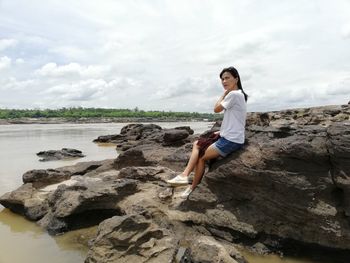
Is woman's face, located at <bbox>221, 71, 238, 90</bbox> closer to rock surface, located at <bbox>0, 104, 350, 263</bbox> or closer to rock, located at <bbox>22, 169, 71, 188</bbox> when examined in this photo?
rock surface, located at <bbox>0, 104, 350, 263</bbox>

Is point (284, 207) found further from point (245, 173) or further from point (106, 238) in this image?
point (106, 238)

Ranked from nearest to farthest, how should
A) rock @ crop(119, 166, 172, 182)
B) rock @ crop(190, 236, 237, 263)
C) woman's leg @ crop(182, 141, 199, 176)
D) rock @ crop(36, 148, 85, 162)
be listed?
rock @ crop(190, 236, 237, 263)
woman's leg @ crop(182, 141, 199, 176)
rock @ crop(119, 166, 172, 182)
rock @ crop(36, 148, 85, 162)

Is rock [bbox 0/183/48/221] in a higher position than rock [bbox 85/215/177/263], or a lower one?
lower

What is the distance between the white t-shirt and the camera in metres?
7.16

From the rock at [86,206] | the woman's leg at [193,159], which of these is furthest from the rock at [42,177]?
the woman's leg at [193,159]

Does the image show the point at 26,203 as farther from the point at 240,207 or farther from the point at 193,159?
the point at 240,207

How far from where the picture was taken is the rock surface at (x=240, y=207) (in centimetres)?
614

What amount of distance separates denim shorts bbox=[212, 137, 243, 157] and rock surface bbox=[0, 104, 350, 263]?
15 cm

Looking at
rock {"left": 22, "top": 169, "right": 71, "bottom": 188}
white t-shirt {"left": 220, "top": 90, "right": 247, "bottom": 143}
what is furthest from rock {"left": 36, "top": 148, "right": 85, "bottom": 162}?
white t-shirt {"left": 220, "top": 90, "right": 247, "bottom": 143}

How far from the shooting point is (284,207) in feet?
22.1

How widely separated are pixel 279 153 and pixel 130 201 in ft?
10.9

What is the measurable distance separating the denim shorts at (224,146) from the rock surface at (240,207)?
0.15 metres

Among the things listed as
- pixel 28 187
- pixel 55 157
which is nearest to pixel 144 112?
pixel 55 157

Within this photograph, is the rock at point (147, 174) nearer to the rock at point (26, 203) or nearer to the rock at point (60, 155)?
the rock at point (26, 203)
